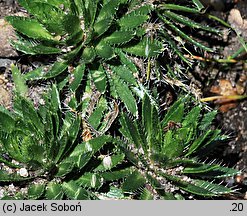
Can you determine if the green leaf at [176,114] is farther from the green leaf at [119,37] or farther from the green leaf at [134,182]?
the green leaf at [119,37]

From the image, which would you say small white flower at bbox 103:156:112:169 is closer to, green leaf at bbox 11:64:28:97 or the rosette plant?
the rosette plant

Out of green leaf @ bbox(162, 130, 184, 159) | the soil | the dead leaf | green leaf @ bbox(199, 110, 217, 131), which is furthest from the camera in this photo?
the dead leaf

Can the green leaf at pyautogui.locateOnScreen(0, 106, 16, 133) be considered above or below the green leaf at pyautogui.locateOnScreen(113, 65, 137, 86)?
below

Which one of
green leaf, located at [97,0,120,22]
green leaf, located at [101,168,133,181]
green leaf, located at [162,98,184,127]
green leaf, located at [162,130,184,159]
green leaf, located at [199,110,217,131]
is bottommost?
green leaf, located at [101,168,133,181]

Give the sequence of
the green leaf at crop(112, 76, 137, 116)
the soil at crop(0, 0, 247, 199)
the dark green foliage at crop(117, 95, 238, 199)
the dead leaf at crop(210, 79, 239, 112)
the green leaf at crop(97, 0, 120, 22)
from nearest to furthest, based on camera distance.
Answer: the dark green foliage at crop(117, 95, 238, 199) < the green leaf at crop(97, 0, 120, 22) < the green leaf at crop(112, 76, 137, 116) < the soil at crop(0, 0, 247, 199) < the dead leaf at crop(210, 79, 239, 112)

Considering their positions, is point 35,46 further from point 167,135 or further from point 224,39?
point 224,39

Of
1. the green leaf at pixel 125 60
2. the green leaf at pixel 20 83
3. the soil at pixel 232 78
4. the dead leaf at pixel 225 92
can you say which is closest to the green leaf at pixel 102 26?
the green leaf at pixel 125 60

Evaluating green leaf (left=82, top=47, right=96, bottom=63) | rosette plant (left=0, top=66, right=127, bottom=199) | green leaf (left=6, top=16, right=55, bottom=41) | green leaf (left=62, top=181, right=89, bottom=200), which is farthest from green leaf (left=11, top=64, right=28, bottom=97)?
green leaf (left=62, top=181, right=89, bottom=200)

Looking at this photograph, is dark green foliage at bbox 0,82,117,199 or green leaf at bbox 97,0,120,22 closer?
dark green foliage at bbox 0,82,117,199
